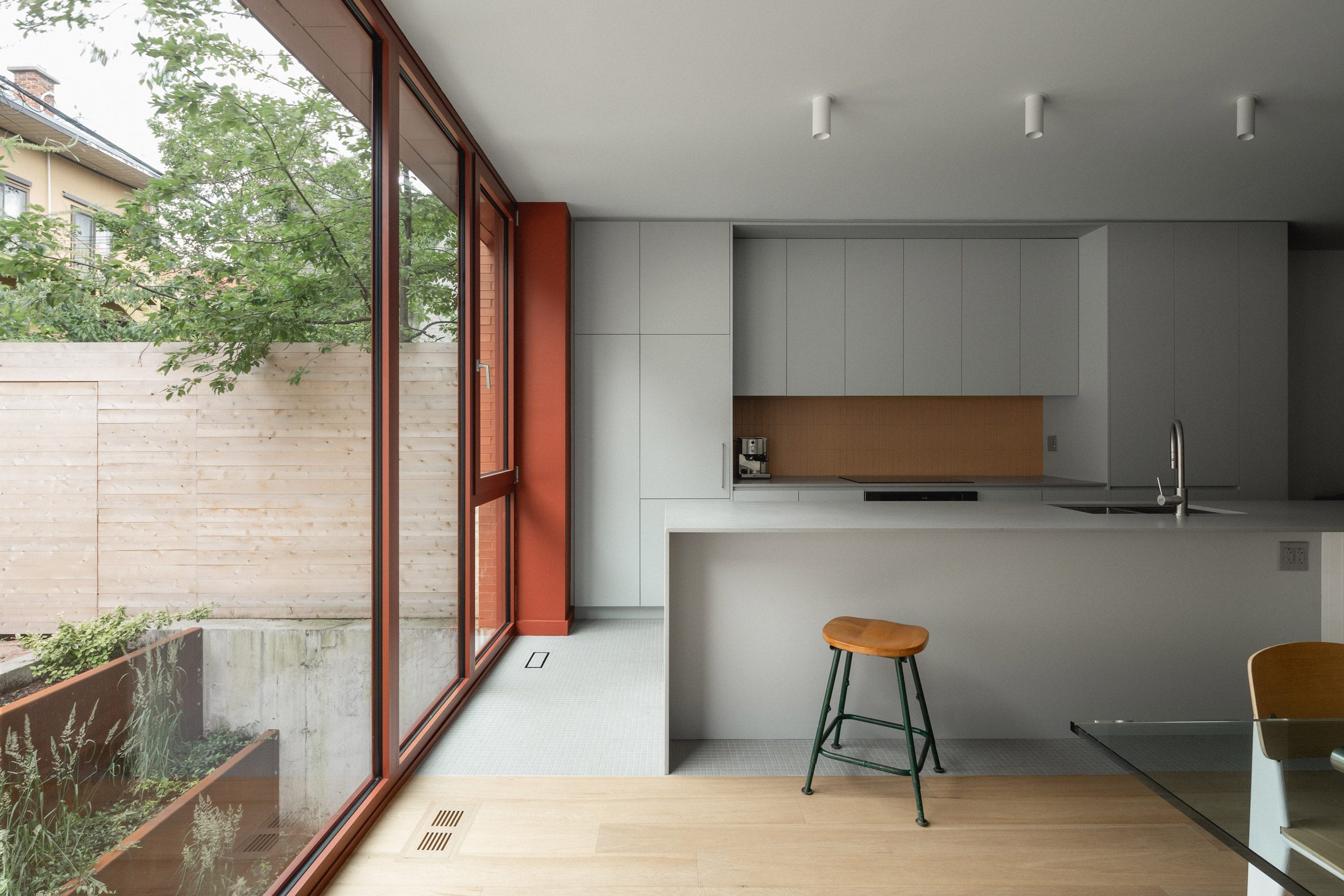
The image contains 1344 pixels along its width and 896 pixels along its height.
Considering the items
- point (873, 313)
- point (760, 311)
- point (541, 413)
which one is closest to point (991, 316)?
point (873, 313)

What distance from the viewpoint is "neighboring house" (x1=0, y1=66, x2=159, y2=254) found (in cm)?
Answer: 98

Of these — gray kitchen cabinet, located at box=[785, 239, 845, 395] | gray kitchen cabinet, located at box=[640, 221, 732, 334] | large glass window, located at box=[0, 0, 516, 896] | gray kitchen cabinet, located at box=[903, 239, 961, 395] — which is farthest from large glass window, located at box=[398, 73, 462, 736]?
gray kitchen cabinet, located at box=[903, 239, 961, 395]

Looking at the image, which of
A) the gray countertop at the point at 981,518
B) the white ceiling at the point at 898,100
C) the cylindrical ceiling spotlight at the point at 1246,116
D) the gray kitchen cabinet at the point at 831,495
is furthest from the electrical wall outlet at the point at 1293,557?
the gray kitchen cabinet at the point at 831,495

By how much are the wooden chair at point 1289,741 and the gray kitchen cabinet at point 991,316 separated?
3346 millimetres

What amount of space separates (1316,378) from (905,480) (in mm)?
3015

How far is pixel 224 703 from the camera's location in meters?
1.47

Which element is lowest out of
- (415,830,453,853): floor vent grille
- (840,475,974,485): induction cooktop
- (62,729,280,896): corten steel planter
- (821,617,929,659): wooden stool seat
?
(415,830,453,853): floor vent grille

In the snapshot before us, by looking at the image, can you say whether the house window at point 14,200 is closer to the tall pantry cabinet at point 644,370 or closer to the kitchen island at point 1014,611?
the kitchen island at point 1014,611

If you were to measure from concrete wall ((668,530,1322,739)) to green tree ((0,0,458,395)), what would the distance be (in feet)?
5.16

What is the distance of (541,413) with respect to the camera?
4.19 m

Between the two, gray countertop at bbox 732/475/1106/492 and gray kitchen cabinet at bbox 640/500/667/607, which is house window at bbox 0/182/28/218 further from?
gray countertop at bbox 732/475/1106/492

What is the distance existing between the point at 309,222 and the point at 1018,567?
2.66 m

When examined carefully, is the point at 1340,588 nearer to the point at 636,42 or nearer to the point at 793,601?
the point at 793,601

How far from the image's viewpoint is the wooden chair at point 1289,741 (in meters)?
1.05
